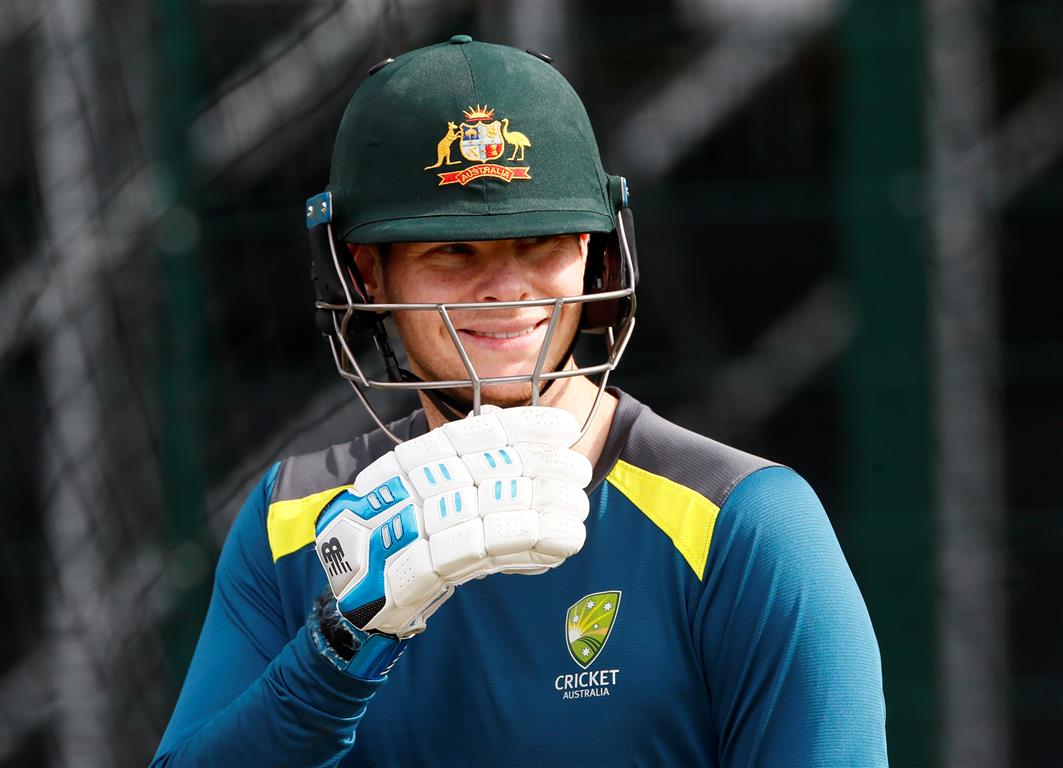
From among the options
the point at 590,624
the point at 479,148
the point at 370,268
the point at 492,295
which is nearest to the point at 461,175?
the point at 479,148

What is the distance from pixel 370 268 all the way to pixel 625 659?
67 centimetres

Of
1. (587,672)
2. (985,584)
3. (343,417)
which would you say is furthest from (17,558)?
(587,672)

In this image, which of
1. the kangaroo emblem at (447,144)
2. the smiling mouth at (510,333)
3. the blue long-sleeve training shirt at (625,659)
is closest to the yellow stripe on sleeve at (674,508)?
the blue long-sleeve training shirt at (625,659)

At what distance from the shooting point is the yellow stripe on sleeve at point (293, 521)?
2.09m

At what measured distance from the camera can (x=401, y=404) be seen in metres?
4.18

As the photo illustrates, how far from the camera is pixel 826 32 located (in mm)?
4367

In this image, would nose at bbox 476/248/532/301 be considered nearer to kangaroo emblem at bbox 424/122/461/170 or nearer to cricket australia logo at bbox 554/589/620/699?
kangaroo emblem at bbox 424/122/461/170

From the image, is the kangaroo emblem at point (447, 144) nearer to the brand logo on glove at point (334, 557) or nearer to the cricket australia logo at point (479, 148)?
the cricket australia logo at point (479, 148)

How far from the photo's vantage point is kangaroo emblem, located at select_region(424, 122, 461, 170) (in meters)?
1.97

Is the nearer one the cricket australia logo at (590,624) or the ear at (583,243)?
the cricket australia logo at (590,624)

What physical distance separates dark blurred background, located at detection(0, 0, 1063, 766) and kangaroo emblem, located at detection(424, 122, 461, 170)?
6.96 ft

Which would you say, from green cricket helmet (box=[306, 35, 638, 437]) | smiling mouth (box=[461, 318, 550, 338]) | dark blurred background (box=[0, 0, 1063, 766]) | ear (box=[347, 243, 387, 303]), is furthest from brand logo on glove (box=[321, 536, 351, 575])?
dark blurred background (box=[0, 0, 1063, 766])

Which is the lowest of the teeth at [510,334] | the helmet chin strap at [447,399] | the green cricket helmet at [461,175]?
the helmet chin strap at [447,399]

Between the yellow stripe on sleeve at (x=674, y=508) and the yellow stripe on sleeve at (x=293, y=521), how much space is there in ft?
1.38
